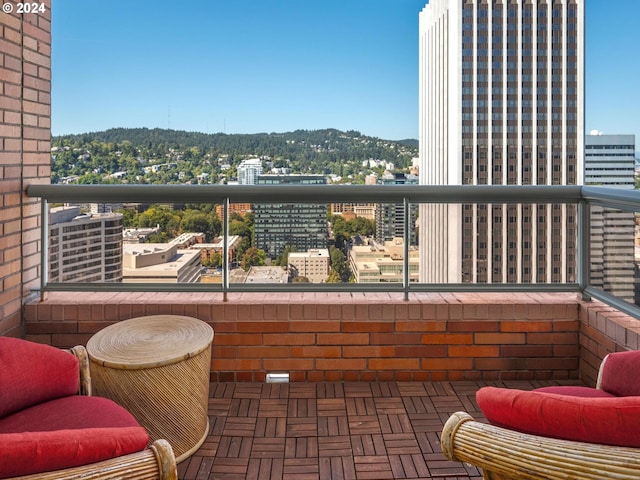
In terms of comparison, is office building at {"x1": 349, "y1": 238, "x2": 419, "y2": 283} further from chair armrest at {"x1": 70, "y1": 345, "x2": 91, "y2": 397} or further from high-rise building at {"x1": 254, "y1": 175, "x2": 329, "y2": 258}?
chair armrest at {"x1": 70, "y1": 345, "x2": 91, "y2": 397}

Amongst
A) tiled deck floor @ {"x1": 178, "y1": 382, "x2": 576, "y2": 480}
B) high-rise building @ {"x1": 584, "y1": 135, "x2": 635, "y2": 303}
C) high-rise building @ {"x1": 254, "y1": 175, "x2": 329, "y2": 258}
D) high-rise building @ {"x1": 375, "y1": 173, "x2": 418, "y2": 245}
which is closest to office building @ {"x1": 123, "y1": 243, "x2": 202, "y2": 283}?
high-rise building @ {"x1": 254, "y1": 175, "x2": 329, "y2": 258}

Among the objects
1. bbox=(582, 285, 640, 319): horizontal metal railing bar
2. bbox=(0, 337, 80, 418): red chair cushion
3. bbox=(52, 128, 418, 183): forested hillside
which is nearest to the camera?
bbox=(0, 337, 80, 418): red chair cushion

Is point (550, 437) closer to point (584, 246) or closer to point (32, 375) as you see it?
point (32, 375)

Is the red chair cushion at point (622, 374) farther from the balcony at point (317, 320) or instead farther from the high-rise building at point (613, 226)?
the high-rise building at point (613, 226)

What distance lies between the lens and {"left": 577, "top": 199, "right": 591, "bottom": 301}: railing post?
3.42 metres

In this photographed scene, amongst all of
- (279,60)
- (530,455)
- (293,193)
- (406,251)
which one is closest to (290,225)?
(293,193)

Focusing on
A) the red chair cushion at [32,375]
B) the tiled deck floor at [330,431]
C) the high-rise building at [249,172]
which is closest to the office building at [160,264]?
the high-rise building at [249,172]

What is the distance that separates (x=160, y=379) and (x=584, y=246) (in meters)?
2.86

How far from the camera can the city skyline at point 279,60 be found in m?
14.1

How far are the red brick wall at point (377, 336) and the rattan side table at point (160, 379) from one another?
678 mm

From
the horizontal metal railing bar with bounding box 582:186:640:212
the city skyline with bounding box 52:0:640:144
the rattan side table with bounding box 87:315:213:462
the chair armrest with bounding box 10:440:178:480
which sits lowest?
the rattan side table with bounding box 87:315:213:462

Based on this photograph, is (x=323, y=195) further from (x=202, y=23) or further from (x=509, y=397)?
(x=202, y=23)

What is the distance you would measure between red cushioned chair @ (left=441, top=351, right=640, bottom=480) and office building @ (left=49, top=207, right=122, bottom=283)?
279cm

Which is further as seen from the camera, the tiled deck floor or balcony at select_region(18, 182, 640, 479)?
balcony at select_region(18, 182, 640, 479)
